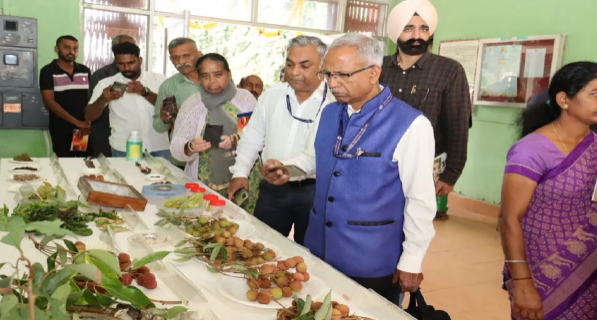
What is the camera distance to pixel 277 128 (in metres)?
2.44

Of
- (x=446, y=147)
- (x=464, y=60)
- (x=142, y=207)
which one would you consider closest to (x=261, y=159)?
(x=142, y=207)

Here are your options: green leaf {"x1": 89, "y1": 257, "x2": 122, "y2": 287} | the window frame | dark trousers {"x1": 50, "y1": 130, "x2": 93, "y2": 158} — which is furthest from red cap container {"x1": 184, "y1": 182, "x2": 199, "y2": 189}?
the window frame

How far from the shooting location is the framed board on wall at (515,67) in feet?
15.8

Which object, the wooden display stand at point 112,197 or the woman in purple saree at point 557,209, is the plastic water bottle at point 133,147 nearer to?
the wooden display stand at point 112,197

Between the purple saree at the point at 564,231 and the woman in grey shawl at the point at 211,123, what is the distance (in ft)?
4.60

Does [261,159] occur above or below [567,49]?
below

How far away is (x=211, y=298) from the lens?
1.28m

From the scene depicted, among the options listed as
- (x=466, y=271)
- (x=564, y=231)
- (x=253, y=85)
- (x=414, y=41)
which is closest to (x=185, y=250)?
(x=564, y=231)

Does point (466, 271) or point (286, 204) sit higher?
point (286, 204)

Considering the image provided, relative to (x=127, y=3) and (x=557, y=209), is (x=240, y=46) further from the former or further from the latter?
(x=557, y=209)

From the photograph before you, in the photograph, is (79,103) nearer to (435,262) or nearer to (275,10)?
(275,10)

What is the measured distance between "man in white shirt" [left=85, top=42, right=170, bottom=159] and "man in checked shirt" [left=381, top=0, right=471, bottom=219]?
1846 mm

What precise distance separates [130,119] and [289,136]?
1.63 meters

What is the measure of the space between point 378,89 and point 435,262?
8.30 feet
